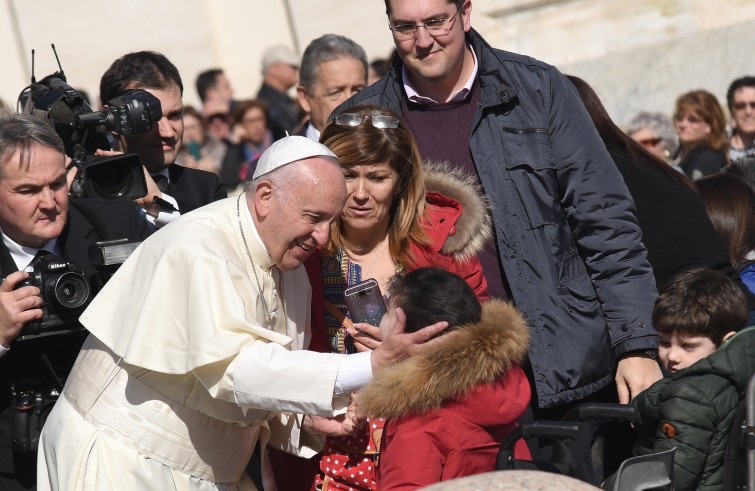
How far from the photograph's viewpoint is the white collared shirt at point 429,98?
5.49m

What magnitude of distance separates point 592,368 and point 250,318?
151 cm

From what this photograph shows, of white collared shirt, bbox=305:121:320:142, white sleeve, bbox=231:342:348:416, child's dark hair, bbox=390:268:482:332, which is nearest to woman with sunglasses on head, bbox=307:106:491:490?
child's dark hair, bbox=390:268:482:332

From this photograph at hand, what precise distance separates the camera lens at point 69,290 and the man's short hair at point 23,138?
1.47ft

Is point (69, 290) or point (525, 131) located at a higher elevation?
point (525, 131)

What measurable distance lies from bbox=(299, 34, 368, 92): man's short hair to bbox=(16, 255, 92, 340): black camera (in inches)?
105

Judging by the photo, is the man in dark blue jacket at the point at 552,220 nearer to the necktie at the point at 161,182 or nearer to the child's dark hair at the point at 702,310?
the child's dark hair at the point at 702,310

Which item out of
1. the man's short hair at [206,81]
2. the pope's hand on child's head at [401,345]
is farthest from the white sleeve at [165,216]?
the man's short hair at [206,81]

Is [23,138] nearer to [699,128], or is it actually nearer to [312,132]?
[312,132]

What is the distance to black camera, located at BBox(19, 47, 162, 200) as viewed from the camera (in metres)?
5.37

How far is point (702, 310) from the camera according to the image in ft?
16.5

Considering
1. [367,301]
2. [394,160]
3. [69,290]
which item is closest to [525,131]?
[394,160]

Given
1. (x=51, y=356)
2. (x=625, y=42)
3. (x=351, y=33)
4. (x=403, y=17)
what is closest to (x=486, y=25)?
(x=625, y=42)

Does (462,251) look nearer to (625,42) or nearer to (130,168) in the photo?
(130,168)

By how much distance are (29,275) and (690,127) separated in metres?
5.42
